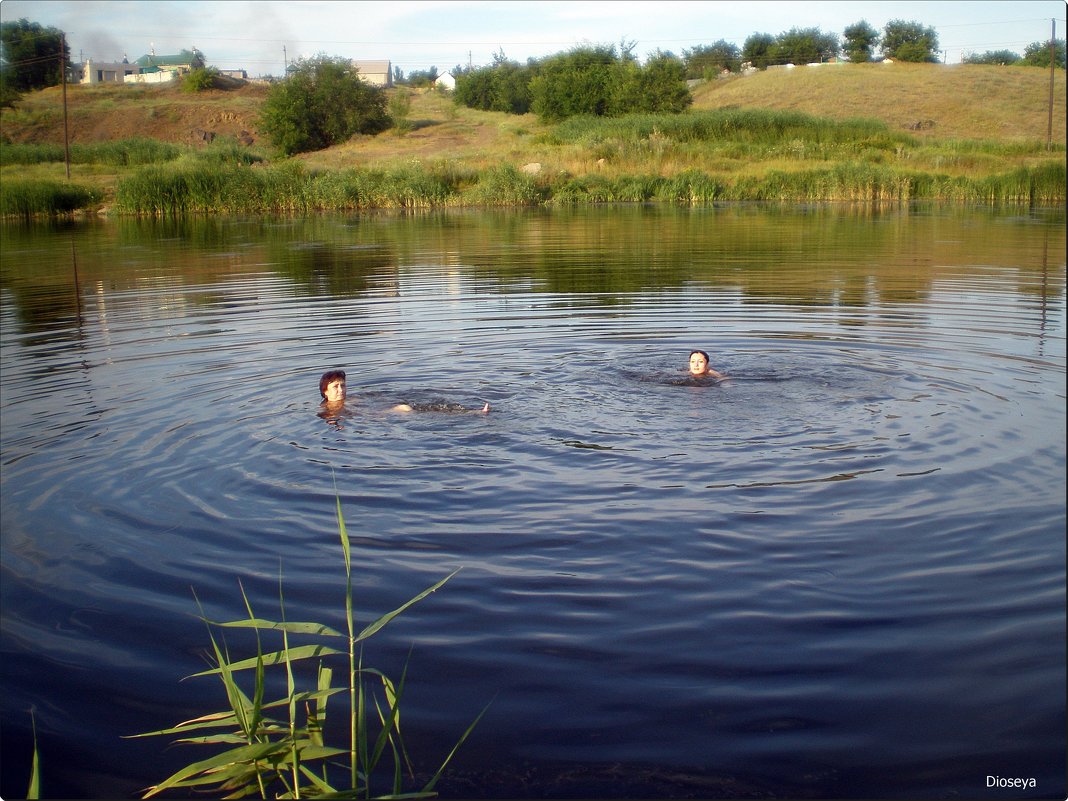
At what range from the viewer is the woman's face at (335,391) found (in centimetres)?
916

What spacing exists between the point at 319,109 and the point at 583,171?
32.2m

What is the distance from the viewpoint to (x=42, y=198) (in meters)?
43.2

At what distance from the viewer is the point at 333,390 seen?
9.27m

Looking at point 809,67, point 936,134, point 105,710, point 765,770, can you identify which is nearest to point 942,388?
point 765,770

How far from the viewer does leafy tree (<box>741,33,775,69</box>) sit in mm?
93438

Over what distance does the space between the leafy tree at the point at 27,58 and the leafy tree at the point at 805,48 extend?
61.8 metres

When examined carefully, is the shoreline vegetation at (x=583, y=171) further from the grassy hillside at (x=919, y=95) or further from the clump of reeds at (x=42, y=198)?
the grassy hillside at (x=919, y=95)

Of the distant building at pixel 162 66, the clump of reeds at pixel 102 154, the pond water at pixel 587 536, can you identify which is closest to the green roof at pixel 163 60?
the distant building at pixel 162 66

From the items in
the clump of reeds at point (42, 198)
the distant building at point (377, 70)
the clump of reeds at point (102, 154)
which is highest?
the distant building at point (377, 70)

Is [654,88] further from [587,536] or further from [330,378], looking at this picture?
[587,536]

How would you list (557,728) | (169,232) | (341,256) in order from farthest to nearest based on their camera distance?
(169,232) < (341,256) < (557,728)

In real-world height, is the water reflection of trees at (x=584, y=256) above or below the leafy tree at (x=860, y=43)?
below

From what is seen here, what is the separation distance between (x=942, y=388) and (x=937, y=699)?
5.92m

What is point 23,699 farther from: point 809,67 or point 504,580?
point 809,67
